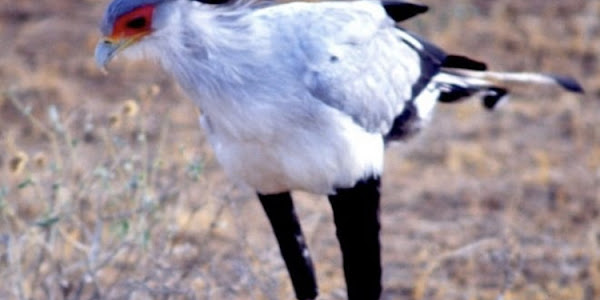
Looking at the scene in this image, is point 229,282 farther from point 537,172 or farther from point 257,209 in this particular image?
point 537,172

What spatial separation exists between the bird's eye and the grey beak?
62mm

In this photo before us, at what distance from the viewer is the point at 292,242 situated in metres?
4.55

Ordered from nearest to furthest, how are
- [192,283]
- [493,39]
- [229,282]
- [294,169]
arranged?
[294,169] → [229,282] → [192,283] → [493,39]

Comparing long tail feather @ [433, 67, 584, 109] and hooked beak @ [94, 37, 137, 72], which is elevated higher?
hooked beak @ [94, 37, 137, 72]

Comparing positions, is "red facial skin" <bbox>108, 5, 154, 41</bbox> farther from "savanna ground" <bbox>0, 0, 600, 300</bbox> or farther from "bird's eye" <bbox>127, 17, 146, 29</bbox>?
"savanna ground" <bbox>0, 0, 600, 300</bbox>

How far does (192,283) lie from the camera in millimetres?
5344

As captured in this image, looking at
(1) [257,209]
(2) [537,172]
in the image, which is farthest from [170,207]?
(2) [537,172]

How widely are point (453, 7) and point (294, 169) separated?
483 centimetres

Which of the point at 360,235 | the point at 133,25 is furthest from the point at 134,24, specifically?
the point at 360,235

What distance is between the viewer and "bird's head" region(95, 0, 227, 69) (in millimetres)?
3797

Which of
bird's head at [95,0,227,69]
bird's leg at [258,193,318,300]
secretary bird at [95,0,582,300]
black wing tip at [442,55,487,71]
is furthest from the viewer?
black wing tip at [442,55,487,71]

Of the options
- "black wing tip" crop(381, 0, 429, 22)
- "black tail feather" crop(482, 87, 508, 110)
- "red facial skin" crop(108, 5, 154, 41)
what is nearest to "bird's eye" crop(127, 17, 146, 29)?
"red facial skin" crop(108, 5, 154, 41)

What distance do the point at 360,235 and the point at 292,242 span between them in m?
0.27

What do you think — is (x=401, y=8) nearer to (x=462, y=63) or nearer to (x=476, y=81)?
(x=462, y=63)
